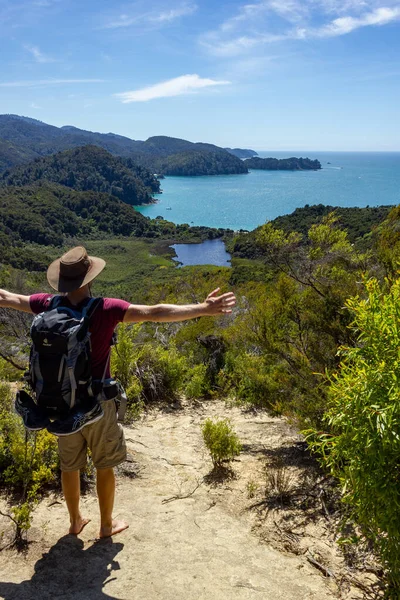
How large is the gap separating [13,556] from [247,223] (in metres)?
109

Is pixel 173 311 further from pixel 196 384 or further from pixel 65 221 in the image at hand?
pixel 65 221

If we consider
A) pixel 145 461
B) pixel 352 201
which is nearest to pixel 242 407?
pixel 145 461

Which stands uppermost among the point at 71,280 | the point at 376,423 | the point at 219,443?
the point at 71,280

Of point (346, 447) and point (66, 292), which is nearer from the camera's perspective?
point (346, 447)

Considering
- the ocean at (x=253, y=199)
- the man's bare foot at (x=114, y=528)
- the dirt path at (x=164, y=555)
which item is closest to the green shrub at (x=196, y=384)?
the dirt path at (x=164, y=555)

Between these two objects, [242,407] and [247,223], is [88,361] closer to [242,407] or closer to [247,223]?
[242,407]

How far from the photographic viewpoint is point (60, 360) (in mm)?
2402

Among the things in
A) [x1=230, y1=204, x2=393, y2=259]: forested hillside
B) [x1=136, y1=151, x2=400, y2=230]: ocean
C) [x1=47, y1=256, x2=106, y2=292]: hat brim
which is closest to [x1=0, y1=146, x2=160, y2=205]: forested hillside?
[x1=136, y1=151, x2=400, y2=230]: ocean

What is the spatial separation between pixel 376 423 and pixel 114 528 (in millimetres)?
2048

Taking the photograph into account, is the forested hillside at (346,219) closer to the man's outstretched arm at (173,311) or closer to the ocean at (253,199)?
the man's outstretched arm at (173,311)

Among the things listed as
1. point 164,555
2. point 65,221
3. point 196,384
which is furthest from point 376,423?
point 65,221

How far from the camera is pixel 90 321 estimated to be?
8.28ft

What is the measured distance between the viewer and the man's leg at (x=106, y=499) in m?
2.85

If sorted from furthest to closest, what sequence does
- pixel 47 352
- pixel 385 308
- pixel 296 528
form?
pixel 296 528 → pixel 47 352 → pixel 385 308
